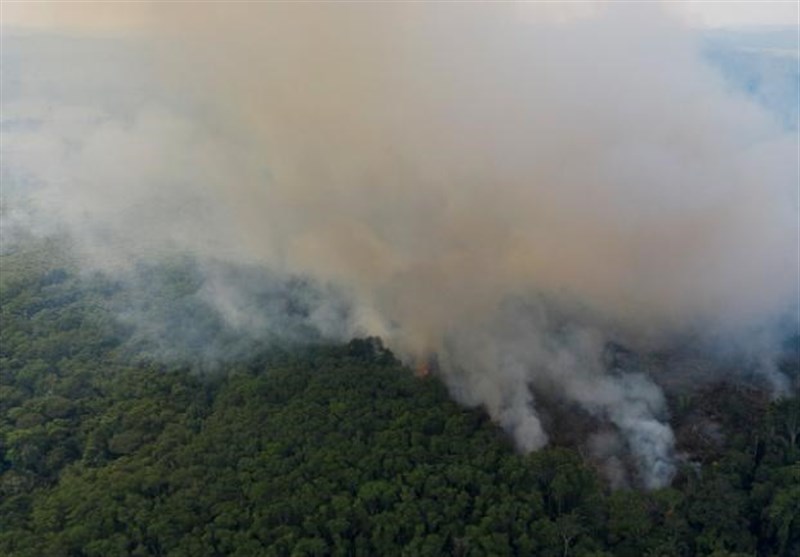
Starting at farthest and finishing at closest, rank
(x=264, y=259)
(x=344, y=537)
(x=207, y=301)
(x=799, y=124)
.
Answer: (x=799, y=124) < (x=264, y=259) < (x=207, y=301) < (x=344, y=537)

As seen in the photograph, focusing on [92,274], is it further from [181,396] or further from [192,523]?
[192,523]

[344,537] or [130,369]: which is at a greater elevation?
[130,369]

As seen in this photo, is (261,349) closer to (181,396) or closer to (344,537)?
(181,396)

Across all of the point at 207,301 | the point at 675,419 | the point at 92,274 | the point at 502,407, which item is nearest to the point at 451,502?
the point at 502,407

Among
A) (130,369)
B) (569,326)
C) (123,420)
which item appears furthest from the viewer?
(569,326)

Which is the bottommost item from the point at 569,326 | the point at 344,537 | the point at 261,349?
the point at 344,537

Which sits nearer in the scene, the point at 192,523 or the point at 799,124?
the point at 192,523
